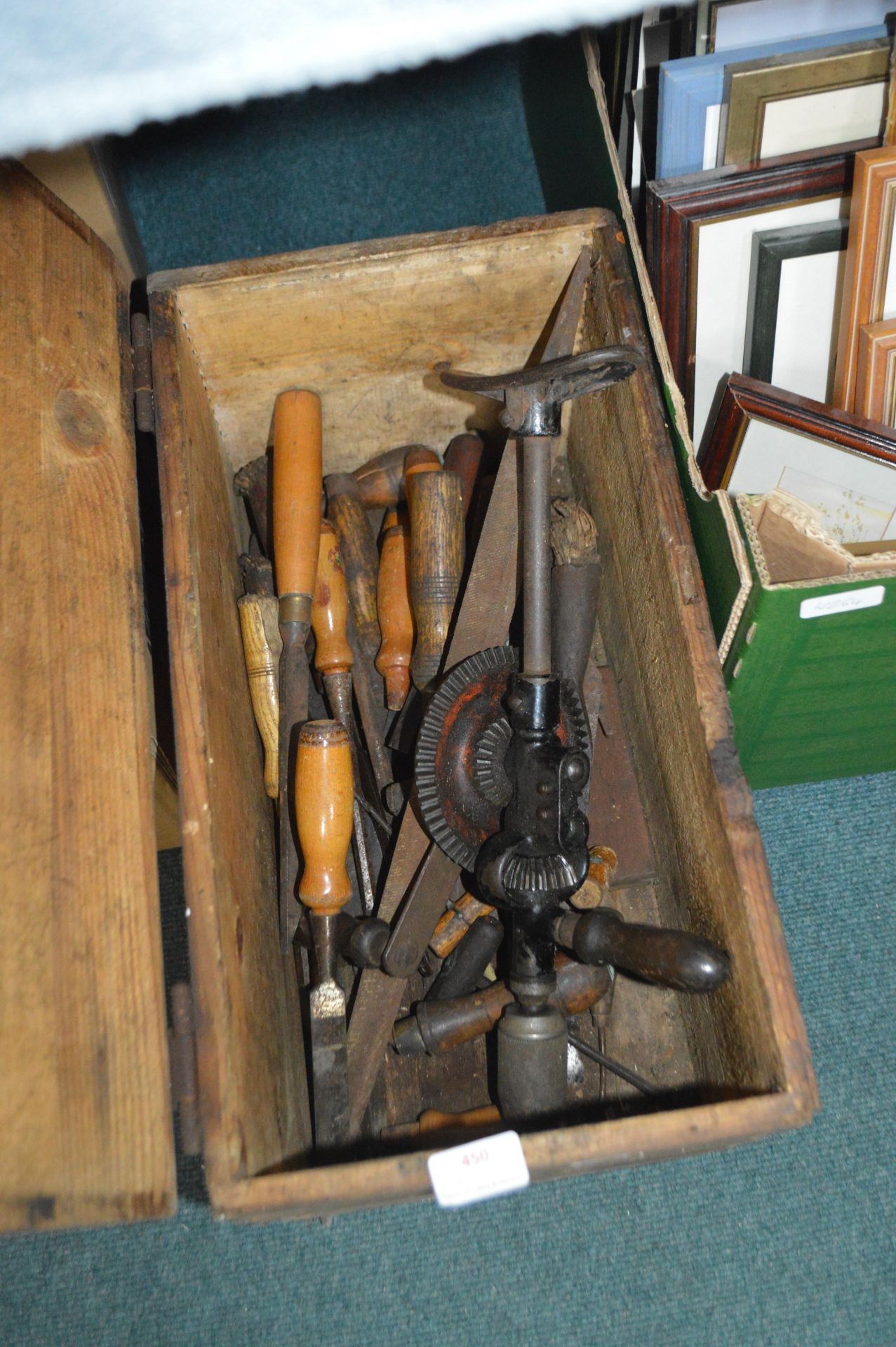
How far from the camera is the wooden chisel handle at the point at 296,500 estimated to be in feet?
3.14

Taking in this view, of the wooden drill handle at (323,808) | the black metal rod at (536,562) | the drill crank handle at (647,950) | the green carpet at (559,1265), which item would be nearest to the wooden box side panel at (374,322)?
the black metal rod at (536,562)

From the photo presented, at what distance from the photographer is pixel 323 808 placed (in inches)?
33.5

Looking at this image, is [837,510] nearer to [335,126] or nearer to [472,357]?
[472,357]

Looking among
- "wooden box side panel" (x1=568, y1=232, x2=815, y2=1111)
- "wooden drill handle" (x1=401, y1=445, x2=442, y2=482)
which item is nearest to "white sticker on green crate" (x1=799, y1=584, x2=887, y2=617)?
"wooden box side panel" (x1=568, y1=232, x2=815, y2=1111)

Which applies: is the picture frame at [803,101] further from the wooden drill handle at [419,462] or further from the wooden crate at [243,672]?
the wooden drill handle at [419,462]

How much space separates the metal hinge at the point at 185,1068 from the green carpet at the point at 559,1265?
55 cm

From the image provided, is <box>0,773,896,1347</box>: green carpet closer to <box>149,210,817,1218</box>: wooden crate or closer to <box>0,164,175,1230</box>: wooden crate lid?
<box>149,210,817,1218</box>: wooden crate

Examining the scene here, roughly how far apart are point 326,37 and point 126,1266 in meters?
1.33

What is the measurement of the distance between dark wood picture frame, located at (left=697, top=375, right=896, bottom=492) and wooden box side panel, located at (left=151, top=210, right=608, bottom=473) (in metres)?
0.24

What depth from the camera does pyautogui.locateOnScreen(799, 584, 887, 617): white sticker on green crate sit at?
0.84 metres

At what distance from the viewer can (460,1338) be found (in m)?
1.08

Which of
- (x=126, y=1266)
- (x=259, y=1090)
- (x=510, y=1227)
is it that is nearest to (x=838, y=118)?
(x=259, y=1090)

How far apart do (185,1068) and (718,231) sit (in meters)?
0.99

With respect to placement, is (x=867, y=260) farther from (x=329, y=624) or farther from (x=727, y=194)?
(x=329, y=624)
